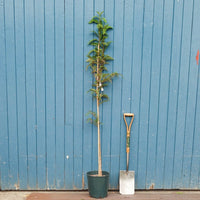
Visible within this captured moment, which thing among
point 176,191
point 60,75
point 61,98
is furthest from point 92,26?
point 176,191

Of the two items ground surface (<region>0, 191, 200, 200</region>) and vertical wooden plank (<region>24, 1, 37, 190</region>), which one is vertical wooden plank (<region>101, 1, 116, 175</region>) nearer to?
ground surface (<region>0, 191, 200, 200</region>)

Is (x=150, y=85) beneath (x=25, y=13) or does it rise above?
beneath

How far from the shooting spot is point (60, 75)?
281 cm

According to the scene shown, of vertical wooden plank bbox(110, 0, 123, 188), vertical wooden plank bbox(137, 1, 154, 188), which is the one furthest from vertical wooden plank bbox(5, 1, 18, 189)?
vertical wooden plank bbox(137, 1, 154, 188)

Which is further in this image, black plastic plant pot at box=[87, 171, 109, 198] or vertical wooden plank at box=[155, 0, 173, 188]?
vertical wooden plank at box=[155, 0, 173, 188]

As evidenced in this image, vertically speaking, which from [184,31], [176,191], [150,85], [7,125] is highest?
[184,31]

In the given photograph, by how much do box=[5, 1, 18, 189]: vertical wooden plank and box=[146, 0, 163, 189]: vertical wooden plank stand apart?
1.74 metres

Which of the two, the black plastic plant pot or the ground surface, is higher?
the black plastic plant pot

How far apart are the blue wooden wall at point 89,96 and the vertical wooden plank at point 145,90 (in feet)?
0.04

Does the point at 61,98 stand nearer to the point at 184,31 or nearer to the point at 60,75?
the point at 60,75

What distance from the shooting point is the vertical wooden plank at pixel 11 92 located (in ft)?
8.95

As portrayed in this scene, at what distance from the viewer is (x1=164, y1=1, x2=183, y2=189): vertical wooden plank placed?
276 centimetres

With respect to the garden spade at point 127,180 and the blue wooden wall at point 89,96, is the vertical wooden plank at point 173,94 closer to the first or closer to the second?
the blue wooden wall at point 89,96

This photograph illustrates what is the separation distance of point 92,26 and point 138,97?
106 centimetres
